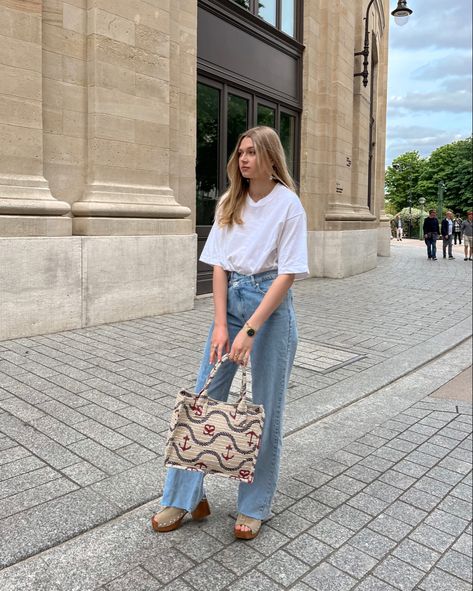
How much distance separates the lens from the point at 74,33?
7.21 m

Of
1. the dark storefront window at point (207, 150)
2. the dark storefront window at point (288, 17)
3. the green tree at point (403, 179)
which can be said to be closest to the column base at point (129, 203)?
the dark storefront window at point (207, 150)

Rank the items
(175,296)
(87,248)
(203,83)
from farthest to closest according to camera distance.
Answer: (203,83) < (175,296) < (87,248)

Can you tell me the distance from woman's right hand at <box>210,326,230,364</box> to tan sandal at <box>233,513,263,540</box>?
0.82 meters

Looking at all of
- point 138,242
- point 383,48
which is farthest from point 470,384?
point 383,48

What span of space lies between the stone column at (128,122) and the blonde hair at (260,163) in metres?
4.96

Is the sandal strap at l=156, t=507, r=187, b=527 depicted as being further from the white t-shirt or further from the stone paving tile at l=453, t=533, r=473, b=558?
the stone paving tile at l=453, t=533, r=473, b=558

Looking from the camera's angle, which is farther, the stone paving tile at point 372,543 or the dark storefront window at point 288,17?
the dark storefront window at point 288,17

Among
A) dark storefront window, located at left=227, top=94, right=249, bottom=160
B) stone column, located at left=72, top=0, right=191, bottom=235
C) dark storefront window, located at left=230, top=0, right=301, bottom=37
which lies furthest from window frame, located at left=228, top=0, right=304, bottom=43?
stone column, located at left=72, top=0, right=191, bottom=235

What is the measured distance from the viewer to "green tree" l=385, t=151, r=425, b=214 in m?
85.2

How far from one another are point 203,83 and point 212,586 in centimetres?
949

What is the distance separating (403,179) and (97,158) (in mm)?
86478

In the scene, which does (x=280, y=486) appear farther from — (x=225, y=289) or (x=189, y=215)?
(x=189, y=215)

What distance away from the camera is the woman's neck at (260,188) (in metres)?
2.68

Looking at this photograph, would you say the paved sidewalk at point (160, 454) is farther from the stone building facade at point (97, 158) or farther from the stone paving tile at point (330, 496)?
the stone building facade at point (97, 158)
